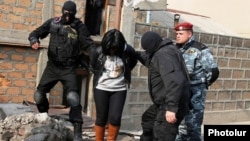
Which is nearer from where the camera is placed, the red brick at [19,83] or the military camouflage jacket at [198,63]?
the military camouflage jacket at [198,63]

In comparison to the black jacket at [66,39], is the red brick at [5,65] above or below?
below

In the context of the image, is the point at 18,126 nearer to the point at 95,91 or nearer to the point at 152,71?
the point at 95,91

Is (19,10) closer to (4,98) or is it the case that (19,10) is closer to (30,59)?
(30,59)

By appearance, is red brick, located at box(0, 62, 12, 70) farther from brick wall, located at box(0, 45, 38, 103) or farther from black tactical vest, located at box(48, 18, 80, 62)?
black tactical vest, located at box(48, 18, 80, 62)

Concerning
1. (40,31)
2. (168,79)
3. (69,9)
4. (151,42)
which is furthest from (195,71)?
(40,31)

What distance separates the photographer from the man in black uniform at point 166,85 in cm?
377

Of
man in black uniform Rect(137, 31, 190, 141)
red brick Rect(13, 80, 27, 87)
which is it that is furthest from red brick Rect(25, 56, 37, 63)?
man in black uniform Rect(137, 31, 190, 141)

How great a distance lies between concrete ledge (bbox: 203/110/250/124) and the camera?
8.40m

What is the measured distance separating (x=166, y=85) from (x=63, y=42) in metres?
1.62

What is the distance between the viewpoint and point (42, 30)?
4.93m

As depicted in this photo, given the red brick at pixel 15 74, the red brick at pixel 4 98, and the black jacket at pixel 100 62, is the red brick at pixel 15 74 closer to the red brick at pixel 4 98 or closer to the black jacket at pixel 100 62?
the red brick at pixel 4 98

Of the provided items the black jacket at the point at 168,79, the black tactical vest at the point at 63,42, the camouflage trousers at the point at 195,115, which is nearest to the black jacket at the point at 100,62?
the black tactical vest at the point at 63,42

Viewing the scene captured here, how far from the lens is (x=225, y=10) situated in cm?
1472

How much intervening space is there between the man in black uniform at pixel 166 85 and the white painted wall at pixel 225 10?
1038 centimetres
